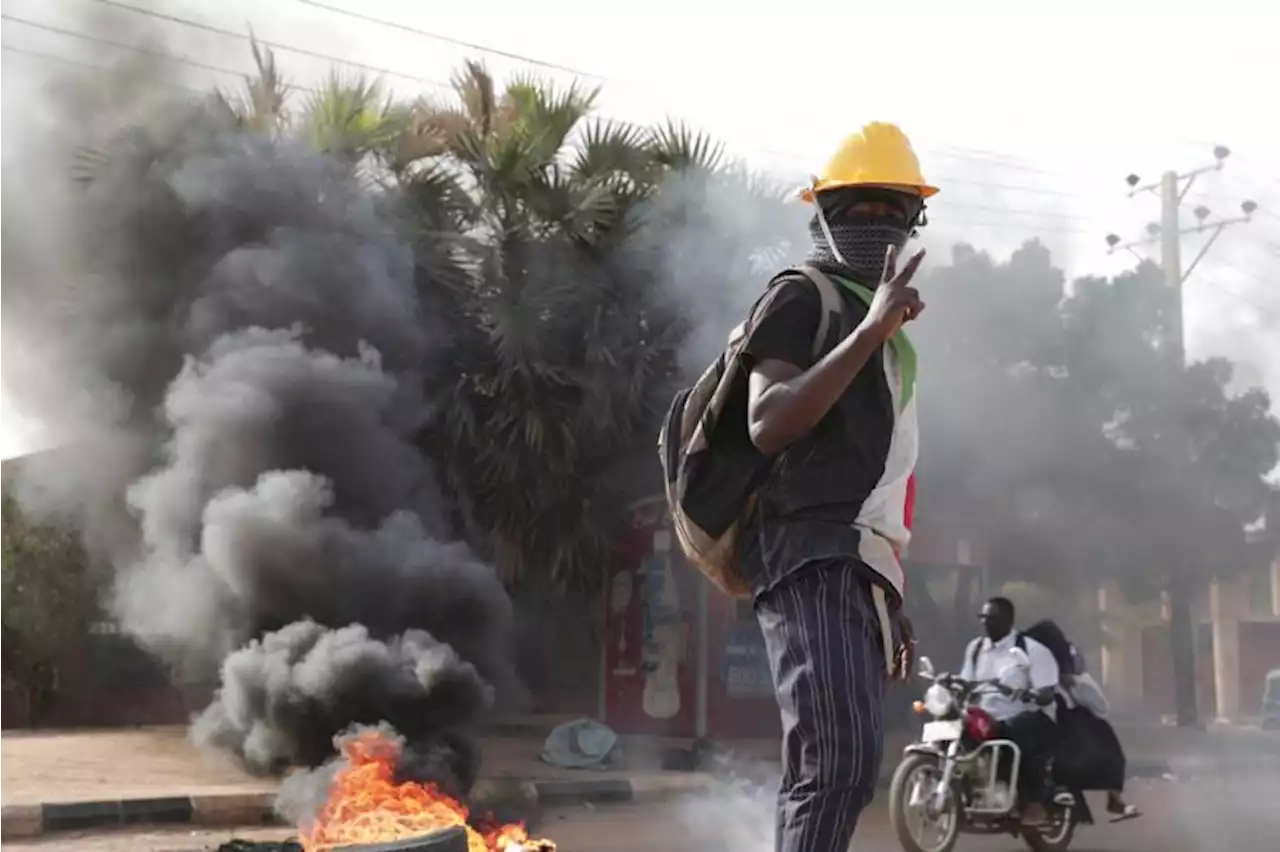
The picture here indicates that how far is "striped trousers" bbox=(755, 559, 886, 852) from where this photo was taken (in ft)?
7.37

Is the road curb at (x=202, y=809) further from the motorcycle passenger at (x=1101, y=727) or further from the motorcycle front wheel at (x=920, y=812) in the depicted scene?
the motorcycle passenger at (x=1101, y=727)

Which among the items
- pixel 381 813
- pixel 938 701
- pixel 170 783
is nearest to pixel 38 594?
pixel 170 783

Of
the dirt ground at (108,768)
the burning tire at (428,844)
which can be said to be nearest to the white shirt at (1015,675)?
the burning tire at (428,844)

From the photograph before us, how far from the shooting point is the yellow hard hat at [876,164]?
7.95 ft

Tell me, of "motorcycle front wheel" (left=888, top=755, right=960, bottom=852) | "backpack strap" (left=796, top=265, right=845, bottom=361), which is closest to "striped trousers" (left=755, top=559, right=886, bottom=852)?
"backpack strap" (left=796, top=265, right=845, bottom=361)

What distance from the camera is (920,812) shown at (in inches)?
300

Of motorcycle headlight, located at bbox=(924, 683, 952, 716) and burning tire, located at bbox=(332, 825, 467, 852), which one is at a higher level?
motorcycle headlight, located at bbox=(924, 683, 952, 716)

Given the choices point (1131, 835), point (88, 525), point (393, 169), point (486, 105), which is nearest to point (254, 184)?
point (393, 169)

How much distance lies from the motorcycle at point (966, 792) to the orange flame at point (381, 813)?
8.06 ft

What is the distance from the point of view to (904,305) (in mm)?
2191

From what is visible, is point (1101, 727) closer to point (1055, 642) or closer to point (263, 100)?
point (1055, 642)

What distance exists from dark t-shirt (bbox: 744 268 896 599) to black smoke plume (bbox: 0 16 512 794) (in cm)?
914

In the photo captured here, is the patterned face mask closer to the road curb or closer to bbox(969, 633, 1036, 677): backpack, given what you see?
bbox(969, 633, 1036, 677): backpack

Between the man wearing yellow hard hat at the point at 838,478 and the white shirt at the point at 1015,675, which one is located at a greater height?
the man wearing yellow hard hat at the point at 838,478
